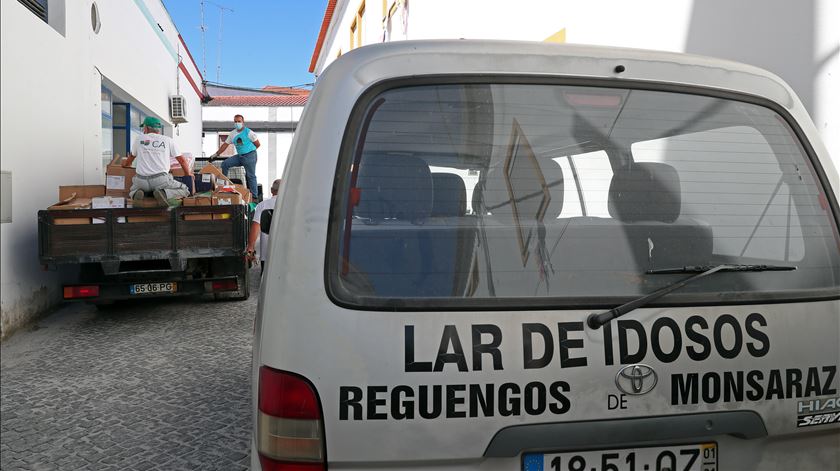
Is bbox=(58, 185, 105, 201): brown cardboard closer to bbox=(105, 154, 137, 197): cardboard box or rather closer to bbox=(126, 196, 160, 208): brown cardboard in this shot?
bbox=(105, 154, 137, 197): cardboard box

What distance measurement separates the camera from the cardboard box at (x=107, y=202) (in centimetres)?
650

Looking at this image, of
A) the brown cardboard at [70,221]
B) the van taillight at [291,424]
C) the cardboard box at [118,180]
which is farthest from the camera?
the cardboard box at [118,180]

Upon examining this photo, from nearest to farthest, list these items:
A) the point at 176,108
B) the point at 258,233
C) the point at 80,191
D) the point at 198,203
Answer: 1. the point at 198,203
2. the point at 80,191
3. the point at 258,233
4. the point at 176,108

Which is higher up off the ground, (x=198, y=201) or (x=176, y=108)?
(x=176, y=108)

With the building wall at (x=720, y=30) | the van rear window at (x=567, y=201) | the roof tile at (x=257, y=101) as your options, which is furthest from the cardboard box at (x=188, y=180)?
the roof tile at (x=257, y=101)

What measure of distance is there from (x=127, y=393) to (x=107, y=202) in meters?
2.85

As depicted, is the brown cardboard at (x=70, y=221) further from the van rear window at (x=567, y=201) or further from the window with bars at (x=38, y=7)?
the van rear window at (x=567, y=201)

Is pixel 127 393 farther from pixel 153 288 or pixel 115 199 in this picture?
pixel 115 199

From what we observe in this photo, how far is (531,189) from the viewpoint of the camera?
1712 millimetres

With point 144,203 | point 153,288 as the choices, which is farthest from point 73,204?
point 153,288

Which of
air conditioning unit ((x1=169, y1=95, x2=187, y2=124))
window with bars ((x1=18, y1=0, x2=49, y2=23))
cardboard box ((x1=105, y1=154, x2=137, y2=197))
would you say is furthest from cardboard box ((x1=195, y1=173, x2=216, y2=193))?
air conditioning unit ((x1=169, y1=95, x2=187, y2=124))

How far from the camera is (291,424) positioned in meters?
1.54

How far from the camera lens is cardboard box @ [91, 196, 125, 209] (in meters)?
6.50

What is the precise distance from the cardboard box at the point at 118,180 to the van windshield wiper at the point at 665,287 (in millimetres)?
6643
